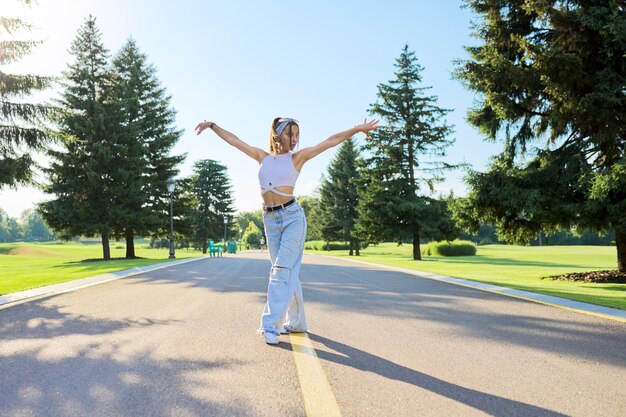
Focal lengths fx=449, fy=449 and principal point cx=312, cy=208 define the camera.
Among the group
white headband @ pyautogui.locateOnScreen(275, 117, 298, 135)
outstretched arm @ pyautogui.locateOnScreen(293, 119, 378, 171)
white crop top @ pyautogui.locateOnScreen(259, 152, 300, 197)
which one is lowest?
white crop top @ pyautogui.locateOnScreen(259, 152, 300, 197)

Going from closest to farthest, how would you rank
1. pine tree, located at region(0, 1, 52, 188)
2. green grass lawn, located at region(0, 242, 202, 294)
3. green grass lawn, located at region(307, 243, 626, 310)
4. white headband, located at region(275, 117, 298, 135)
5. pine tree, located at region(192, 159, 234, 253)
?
white headband, located at region(275, 117, 298, 135) → green grass lawn, located at region(307, 243, 626, 310) → green grass lawn, located at region(0, 242, 202, 294) → pine tree, located at region(0, 1, 52, 188) → pine tree, located at region(192, 159, 234, 253)

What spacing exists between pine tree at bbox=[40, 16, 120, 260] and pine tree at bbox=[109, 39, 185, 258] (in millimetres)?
611

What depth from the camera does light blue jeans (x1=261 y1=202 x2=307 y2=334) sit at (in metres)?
4.20

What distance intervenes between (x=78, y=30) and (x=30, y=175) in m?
14.9

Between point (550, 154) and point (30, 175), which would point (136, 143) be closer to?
point (30, 175)

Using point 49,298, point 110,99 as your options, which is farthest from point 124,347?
point 110,99

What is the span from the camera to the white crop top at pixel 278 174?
172 inches

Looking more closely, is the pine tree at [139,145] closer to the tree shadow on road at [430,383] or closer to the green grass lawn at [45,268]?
the green grass lawn at [45,268]

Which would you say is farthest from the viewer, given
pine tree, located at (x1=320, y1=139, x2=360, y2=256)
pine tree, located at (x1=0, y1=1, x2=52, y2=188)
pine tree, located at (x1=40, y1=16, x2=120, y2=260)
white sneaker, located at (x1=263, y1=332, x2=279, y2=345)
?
pine tree, located at (x1=320, y1=139, x2=360, y2=256)

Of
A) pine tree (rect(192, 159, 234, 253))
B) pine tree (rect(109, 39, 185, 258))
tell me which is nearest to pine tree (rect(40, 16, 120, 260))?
pine tree (rect(109, 39, 185, 258))

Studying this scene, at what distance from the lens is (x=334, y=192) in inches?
1861

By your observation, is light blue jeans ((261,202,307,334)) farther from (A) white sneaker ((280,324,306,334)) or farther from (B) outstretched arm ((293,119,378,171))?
(B) outstretched arm ((293,119,378,171))

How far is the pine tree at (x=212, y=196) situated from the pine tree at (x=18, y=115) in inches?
1695

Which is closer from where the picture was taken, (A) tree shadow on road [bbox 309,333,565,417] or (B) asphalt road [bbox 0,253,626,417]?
(A) tree shadow on road [bbox 309,333,565,417]
